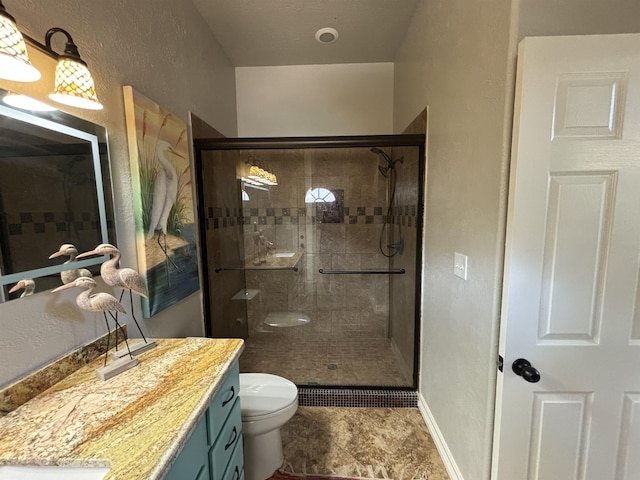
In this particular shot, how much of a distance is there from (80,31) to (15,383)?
125 cm

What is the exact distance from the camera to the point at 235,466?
111cm

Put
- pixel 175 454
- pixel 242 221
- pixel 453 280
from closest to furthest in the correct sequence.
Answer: pixel 175 454 → pixel 453 280 → pixel 242 221

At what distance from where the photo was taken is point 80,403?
2.65 ft

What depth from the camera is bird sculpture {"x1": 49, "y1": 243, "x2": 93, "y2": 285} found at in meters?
0.92

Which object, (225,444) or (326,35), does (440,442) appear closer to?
(225,444)

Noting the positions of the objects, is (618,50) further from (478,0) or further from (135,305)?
(135,305)

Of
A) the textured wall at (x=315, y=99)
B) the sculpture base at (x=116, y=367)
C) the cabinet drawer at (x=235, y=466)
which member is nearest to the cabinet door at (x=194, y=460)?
the cabinet drawer at (x=235, y=466)

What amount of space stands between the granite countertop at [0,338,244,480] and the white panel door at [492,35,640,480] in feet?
3.54

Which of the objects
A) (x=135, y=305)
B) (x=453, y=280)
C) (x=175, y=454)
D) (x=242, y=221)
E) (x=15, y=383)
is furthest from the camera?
(x=242, y=221)

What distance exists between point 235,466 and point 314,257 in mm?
2041

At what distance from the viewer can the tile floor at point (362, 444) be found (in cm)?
151

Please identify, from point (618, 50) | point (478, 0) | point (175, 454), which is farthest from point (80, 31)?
point (618, 50)

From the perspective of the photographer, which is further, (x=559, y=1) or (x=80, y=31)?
(x=80, y=31)

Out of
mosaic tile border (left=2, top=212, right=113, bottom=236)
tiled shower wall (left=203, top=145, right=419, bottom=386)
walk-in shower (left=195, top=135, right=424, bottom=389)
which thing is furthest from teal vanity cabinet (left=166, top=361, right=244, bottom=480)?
tiled shower wall (left=203, top=145, right=419, bottom=386)
